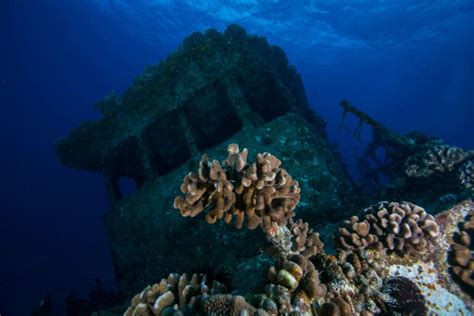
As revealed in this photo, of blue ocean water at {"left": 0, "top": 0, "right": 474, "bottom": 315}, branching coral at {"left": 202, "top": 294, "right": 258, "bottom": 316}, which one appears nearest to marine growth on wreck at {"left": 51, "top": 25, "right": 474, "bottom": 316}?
branching coral at {"left": 202, "top": 294, "right": 258, "bottom": 316}

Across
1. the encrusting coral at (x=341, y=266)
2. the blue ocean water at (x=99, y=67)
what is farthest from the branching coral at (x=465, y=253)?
the blue ocean water at (x=99, y=67)

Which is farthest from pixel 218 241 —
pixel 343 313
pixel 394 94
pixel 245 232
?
pixel 394 94

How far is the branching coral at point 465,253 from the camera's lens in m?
4.12

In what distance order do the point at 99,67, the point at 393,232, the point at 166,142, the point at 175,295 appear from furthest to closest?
the point at 99,67 < the point at 166,142 < the point at 393,232 < the point at 175,295

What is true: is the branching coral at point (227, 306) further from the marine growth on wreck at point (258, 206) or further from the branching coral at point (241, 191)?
the branching coral at point (241, 191)

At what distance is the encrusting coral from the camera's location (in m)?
3.00

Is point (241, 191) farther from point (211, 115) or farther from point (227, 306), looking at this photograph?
point (211, 115)

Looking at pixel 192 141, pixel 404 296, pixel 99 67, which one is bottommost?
pixel 404 296

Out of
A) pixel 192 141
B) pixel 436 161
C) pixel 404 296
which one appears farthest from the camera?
pixel 192 141

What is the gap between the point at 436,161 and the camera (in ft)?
23.4

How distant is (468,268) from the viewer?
13.8 feet

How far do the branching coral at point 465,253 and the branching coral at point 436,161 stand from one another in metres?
2.70

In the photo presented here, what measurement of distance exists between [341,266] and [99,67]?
7857 cm

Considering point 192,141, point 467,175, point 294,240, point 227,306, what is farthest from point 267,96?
point 227,306
